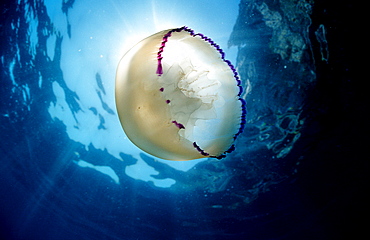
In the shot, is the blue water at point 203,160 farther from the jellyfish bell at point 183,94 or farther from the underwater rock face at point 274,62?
the jellyfish bell at point 183,94

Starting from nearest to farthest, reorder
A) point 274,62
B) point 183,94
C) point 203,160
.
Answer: point 183,94 → point 274,62 → point 203,160

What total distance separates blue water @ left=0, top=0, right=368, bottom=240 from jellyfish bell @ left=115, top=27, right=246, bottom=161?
9.98 ft

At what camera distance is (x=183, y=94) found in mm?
1981

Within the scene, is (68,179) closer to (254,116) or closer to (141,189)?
(141,189)

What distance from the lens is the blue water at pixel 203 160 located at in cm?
497

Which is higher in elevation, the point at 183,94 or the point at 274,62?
the point at 274,62

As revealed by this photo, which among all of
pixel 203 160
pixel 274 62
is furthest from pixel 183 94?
pixel 203 160

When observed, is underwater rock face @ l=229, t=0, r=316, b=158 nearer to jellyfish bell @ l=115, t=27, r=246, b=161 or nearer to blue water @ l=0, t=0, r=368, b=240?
blue water @ l=0, t=0, r=368, b=240

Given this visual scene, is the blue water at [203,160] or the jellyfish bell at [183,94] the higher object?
the blue water at [203,160]

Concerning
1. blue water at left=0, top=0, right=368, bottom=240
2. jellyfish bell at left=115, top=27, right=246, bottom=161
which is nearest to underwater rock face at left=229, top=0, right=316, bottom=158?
blue water at left=0, top=0, right=368, bottom=240

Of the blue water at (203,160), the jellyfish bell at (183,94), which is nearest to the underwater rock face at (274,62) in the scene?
the blue water at (203,160)

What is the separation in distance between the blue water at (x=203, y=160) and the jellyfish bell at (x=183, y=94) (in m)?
3.04

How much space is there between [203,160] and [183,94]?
690 centimetres

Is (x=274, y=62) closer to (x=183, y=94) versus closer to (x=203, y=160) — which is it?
(x=183, y=94)
